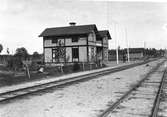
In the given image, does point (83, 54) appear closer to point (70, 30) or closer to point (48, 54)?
point (70, 30)

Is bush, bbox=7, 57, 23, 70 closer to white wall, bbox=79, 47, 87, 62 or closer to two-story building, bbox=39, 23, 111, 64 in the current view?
two-story building, bbox=39, 23, 111, 64

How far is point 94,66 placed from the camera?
3356 centimetres

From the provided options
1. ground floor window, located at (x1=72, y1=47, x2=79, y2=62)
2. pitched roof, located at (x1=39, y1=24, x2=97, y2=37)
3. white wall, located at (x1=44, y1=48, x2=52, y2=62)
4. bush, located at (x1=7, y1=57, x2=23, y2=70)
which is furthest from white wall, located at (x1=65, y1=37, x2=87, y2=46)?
bush, located at (x1=7, y1=57, x2=23, y2=70)

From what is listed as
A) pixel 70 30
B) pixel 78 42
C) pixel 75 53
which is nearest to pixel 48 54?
pixel 75 53

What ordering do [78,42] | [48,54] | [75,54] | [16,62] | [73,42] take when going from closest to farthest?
[16,62]
[78,42]
[75,54]
[73,42]
[48,54]

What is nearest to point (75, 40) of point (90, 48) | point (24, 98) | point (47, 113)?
point (90, 48)

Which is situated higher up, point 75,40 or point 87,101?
point 75,40

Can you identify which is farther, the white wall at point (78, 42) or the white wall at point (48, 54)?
the white wall at point (48, 54)

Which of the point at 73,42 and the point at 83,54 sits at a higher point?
the point at 73,42

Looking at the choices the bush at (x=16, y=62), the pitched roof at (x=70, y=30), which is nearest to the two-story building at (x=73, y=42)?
the pitched roof at (x=70, y=30)

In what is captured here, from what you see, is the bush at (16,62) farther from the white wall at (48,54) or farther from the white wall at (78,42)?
the white wall at (48,54)

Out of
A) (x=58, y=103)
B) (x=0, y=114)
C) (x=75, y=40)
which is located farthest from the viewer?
(x=75, y=40)

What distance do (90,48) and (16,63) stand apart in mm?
17978

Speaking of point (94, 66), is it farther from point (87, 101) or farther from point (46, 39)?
point (87, 101)
